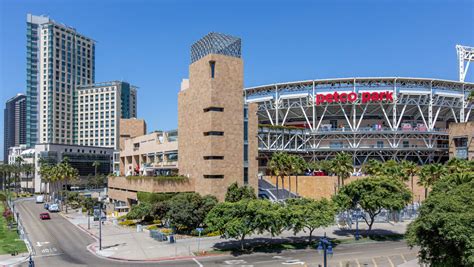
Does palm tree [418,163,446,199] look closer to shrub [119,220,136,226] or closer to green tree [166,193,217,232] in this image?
green tree [166,193,217,232]

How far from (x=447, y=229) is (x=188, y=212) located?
4143cm

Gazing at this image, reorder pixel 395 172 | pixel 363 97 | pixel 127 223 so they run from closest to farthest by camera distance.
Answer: pixel 127 223
pixel 395 172
pixel 363 97

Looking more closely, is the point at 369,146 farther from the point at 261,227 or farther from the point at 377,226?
the point at 261,227

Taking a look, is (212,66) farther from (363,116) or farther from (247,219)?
(363,116)

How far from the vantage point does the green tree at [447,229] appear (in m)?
27.5

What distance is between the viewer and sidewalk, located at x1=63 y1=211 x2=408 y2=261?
51562 mm

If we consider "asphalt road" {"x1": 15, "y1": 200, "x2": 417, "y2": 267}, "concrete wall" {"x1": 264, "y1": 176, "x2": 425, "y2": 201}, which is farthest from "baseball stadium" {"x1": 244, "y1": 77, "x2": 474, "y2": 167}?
"asphalt road" {"x1": 15, "y1": 200, "x2": 417, "y2": 267}

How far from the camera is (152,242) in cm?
5919

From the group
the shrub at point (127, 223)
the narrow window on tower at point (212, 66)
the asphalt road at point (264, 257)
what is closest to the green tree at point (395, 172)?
the asphalt road at point (264, 257)

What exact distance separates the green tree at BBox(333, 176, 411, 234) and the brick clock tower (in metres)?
24.6

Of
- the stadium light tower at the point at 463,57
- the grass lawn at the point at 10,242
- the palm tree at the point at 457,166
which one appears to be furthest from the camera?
the stadium light tower at the point at 463,57

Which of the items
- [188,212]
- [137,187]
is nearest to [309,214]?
[188,212]

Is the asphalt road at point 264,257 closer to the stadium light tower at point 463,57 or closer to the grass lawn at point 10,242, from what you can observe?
the grass lawn at point 10,242

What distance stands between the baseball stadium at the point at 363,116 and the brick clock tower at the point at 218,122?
30.1m
